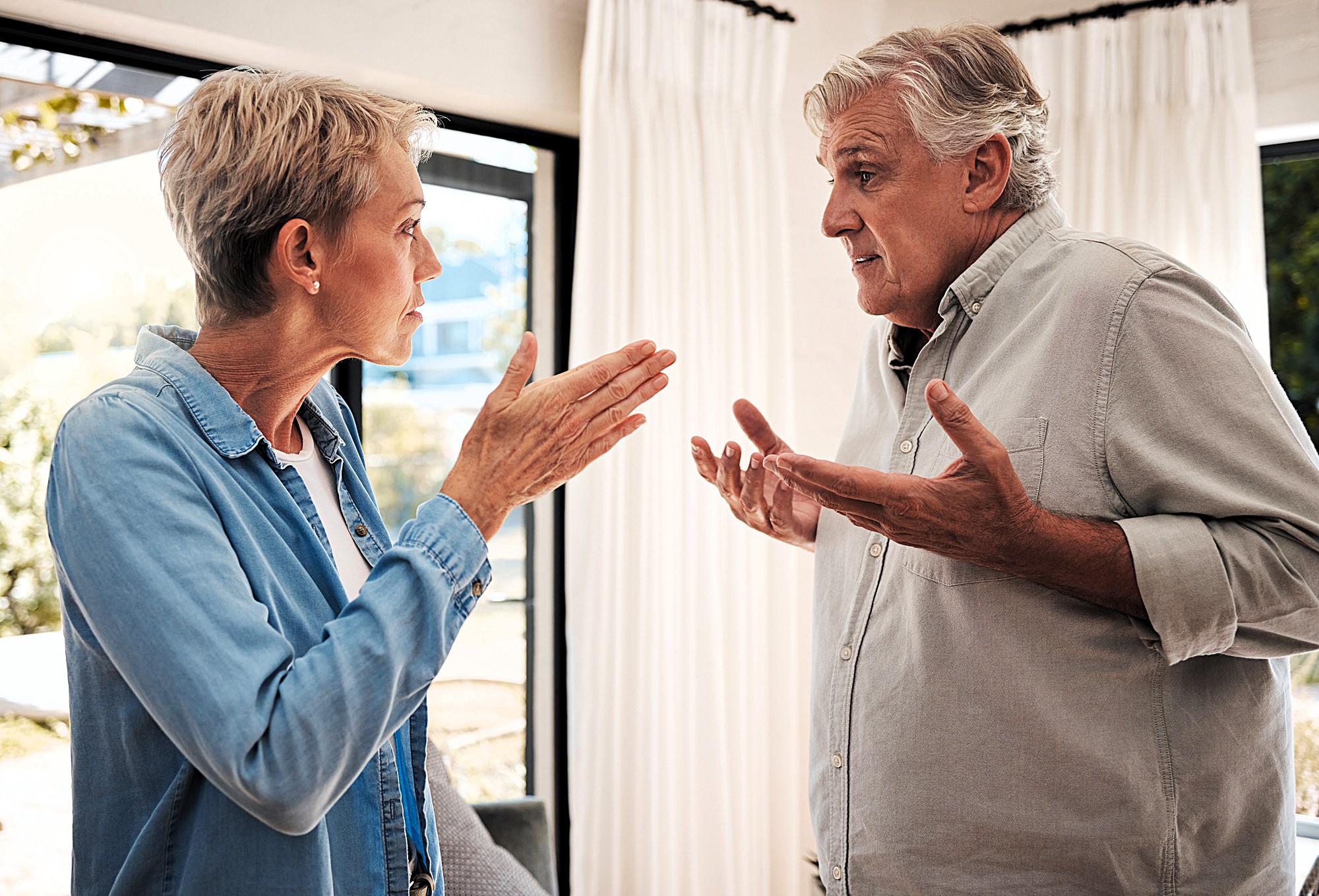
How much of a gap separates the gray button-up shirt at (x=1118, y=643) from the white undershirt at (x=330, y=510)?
0.68 metres

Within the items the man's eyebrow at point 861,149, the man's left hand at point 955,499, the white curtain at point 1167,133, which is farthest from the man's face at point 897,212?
the white curtain at point 1167,133

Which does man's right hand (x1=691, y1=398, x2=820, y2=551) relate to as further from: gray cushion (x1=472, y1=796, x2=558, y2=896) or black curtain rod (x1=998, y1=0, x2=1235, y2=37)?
black curtain rod (x1=998, y1=0, x2=1235, y2=37)

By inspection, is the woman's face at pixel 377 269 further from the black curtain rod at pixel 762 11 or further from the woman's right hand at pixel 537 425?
the black curtain rod at pixel 762 11

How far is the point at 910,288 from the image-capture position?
1.44 meters

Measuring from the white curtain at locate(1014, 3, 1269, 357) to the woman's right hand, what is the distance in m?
2.29

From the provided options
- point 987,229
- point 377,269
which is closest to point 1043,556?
point 987,229

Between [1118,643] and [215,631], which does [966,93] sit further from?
[215,631]

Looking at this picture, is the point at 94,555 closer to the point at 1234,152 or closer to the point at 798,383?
the point at 798,383

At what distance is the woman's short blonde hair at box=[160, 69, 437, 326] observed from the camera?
109cm

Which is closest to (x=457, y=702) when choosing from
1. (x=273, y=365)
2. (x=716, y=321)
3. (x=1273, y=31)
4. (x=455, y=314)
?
(x=455, y=314)

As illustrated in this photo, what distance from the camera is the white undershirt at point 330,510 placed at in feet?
4.00

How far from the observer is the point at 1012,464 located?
1.17 metres

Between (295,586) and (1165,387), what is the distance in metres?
0.99

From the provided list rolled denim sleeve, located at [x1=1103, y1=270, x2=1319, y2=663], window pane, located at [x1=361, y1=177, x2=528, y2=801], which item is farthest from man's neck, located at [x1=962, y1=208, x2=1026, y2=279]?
window pane, located at [x1=361, y1=177, x2=528, y2=801]
